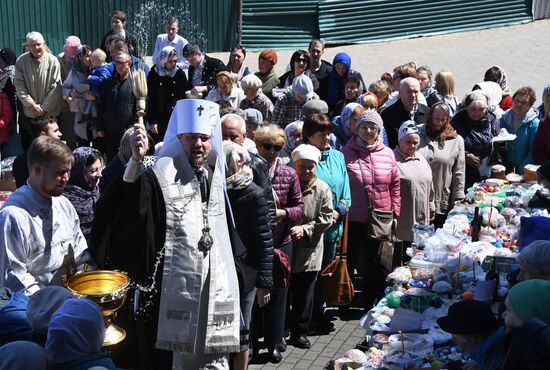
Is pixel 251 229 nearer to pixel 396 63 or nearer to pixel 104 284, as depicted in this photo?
pixel 104 284

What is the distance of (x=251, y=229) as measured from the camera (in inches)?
216

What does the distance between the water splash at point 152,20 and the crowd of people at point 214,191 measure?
18.5 feet

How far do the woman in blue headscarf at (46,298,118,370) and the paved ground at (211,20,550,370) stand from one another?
12.5 m

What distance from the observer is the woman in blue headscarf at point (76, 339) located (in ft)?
11.1

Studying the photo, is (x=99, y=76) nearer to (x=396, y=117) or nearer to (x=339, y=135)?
(x=339, y=135)

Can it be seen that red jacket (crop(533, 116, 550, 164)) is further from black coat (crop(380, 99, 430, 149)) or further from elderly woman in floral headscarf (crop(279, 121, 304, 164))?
elderly woman in floral headscarf (crop(279, 121, 304, 164))

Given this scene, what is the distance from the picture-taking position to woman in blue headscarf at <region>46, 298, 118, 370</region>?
340cm

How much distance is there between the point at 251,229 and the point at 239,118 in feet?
3.69

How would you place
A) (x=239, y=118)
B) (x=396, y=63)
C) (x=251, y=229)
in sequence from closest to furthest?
1. (x=251, y=229)
2. (x=239, y=118)
3. (x=396, y=63)

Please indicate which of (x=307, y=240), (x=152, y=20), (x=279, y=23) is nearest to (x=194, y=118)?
(x=307, y=240)

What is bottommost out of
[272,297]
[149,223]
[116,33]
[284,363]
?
[284,363]

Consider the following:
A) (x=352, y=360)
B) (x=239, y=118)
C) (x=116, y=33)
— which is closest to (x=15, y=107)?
(x=116, y=33)

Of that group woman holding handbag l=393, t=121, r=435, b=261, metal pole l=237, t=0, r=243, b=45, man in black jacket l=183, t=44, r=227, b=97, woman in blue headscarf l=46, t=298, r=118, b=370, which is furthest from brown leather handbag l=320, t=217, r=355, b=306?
metal pole l=237, t=0, r=243, b=45

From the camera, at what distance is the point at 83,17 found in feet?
57.3
